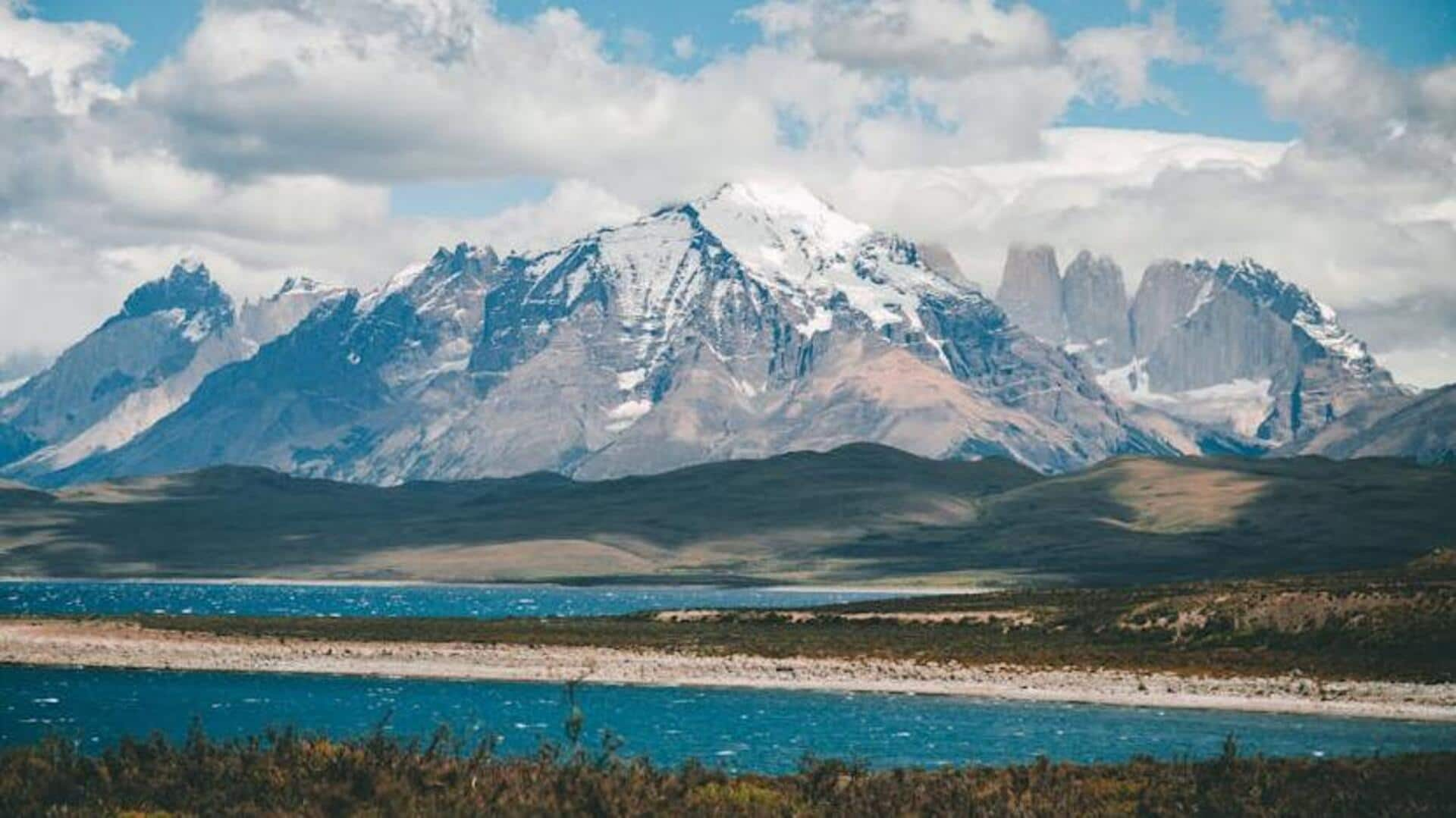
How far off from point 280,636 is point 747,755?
66227 millimetres

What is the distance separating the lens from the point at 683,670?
374ft

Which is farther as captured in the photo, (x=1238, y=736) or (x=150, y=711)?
(x=150, y=711)

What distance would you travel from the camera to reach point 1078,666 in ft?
361

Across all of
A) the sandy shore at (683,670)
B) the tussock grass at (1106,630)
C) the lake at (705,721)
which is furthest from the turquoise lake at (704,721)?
the tussock grass at (1106,630)

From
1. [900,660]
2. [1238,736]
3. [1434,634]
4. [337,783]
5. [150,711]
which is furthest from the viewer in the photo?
[900,660]

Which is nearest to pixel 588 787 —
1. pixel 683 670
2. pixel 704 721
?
pixel 704 721

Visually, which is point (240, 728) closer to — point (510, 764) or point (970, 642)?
point (510, 764)

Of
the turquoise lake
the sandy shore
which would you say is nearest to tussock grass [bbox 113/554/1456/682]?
the sandy shore

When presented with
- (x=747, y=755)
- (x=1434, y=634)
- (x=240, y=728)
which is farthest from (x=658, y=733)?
(x=1434, y=634)

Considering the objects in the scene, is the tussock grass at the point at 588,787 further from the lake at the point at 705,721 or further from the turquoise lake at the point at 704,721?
the lake at the point at 705,721

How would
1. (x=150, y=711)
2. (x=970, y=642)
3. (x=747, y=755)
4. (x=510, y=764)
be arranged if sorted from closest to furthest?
(x=510, y=764), (x=747, y=755), (x=150, y=711), (x=970, y=642)

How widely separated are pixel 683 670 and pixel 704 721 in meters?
24.2

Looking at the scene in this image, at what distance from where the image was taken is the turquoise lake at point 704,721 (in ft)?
254

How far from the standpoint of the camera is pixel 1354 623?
377 ft
